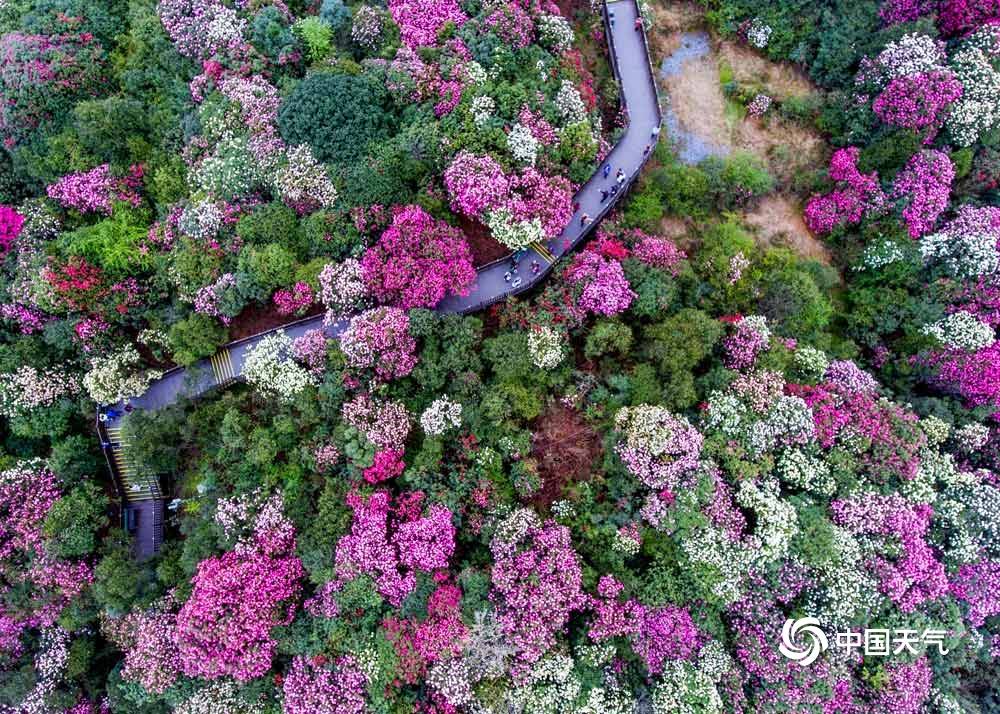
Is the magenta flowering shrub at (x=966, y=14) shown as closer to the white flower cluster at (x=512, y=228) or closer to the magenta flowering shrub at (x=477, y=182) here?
the white flower cluster at (x=512, y=228)

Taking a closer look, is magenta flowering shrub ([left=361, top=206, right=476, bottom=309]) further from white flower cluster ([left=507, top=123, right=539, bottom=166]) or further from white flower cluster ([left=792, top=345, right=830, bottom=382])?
white flower cluster ([left=792, top=345, right=830, bottom=382])

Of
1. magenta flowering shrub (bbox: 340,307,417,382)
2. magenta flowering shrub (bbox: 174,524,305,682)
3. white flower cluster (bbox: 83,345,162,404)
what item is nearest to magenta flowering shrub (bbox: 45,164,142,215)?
white flower cluster (bbox: 83,345,162,404)

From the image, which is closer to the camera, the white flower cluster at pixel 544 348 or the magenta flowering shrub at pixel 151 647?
the magenta flowering shrub at pixel 151 647

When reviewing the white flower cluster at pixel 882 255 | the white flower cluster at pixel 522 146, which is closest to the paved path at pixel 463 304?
the white flower cluster at pixel 522 146

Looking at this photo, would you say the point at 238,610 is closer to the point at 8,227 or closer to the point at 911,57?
the point at 8,227

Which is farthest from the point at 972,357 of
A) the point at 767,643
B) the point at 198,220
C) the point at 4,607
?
the point at 4,607
